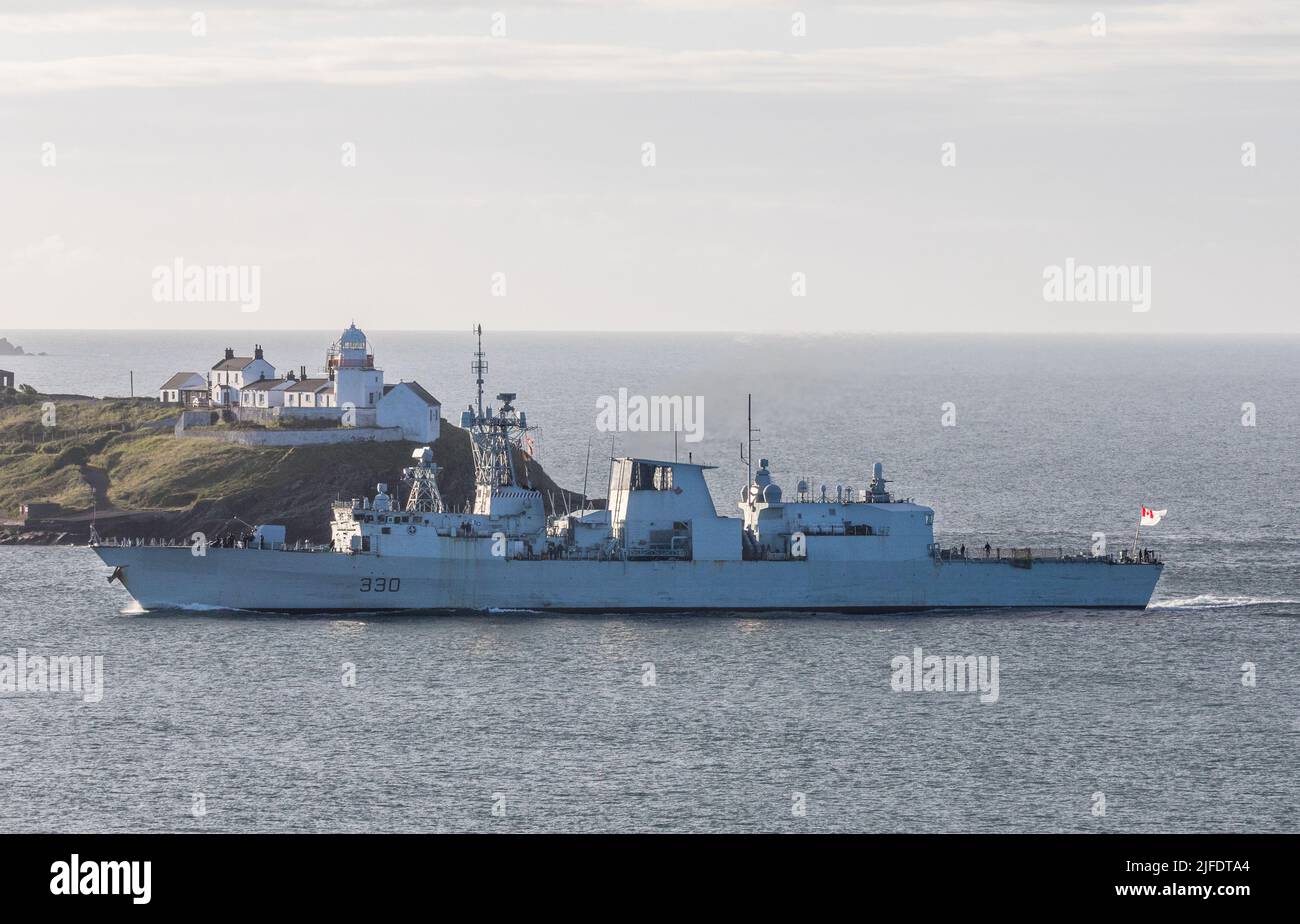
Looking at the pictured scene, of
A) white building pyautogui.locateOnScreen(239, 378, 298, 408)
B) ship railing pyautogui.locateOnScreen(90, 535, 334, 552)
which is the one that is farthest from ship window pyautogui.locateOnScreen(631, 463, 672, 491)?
white building pyautogui.locateOnScreen(239, 378, 298, 408)

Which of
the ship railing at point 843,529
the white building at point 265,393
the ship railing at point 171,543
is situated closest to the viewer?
the ship railing at point 843,529

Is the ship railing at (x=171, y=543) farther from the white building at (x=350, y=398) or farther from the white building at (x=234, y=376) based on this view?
the white building at (x=234, y=376)

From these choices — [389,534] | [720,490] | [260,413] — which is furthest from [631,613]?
[260,413]

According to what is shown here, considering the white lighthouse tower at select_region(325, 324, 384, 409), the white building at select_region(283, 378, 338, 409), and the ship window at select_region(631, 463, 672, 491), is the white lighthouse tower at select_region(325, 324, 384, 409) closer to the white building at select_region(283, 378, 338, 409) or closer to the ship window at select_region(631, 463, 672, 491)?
the white building at select_region(283, 378, 338, 409)

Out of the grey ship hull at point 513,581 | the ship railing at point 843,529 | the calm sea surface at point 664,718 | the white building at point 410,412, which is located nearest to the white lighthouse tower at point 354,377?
the white building at point 410,412

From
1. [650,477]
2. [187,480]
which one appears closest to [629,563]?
[650,477]
